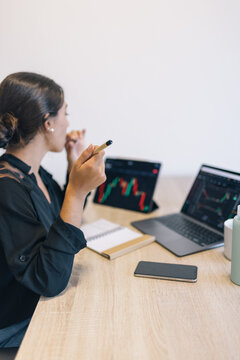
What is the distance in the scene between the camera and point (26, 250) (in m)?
0.71

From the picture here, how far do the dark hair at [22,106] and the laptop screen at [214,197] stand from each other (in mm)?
620

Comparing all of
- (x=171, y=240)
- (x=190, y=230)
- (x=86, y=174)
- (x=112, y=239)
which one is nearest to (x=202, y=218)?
(x=190, y=230)

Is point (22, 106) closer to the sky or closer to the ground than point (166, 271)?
closer to the sky

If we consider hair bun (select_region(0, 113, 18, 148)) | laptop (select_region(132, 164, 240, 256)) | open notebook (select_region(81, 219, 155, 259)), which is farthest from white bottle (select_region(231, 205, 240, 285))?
hair bun (select_region(0, 113, 18, 148))

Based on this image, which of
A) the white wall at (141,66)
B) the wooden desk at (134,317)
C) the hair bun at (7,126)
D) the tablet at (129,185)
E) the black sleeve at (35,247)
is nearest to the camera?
the wooden desk at (134,317)

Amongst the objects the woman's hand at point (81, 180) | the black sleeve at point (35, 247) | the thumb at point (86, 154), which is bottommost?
the black sleeve at point (35, 247)

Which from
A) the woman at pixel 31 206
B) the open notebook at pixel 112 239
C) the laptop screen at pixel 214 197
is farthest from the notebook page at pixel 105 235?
the laptop screen at pixel 214 197

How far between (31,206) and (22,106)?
0.98 feet

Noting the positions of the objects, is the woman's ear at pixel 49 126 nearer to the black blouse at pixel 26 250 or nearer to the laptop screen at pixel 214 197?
the black blouse at pixel 26 250

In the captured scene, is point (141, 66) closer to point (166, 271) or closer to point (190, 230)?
point (190, 230)

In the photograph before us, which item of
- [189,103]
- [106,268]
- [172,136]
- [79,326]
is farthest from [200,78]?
[79,326]

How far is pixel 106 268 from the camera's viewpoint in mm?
821

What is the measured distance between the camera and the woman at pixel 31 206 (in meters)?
0.70

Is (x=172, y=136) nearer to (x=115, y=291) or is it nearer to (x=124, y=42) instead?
(x=124, y=42)
